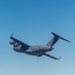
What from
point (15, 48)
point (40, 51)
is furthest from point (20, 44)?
point (40, 51)

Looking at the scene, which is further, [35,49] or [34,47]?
[34,47]

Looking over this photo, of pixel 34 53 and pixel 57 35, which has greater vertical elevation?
pixel 57 35

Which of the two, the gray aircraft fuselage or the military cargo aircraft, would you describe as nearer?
the gray aircraft fuselage

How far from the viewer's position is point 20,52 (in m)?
93.9

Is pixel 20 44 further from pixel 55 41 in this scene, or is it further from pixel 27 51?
pixel 55 41

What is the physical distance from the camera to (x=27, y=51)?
92062 mm

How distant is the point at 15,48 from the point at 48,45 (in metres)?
10.2

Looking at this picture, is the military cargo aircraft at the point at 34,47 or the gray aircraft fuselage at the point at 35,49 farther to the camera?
the military cargo aircraft at the point at 34,47

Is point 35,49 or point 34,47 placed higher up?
point 34,47

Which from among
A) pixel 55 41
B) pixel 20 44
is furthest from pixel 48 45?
pixel 20 44

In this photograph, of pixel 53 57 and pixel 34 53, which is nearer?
pixel 34 53

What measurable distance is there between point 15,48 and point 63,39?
14737mm

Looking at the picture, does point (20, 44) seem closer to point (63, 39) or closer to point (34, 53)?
point (34, 53)

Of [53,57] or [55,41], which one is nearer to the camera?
[55,41]
